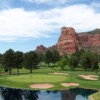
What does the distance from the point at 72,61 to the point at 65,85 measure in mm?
44642

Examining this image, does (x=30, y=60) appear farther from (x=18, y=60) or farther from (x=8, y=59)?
(x=8, y=59)

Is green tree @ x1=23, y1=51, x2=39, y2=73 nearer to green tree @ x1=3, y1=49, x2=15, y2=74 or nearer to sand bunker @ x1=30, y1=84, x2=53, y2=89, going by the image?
green tree @ x1=3, y1=49, x2=15, y2=74

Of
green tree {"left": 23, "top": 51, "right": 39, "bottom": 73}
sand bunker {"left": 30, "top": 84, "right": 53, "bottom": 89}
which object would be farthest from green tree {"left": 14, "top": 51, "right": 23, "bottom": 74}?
sand bunker {"left": 30, "top": 84, "right": 53, "bottom": 89}

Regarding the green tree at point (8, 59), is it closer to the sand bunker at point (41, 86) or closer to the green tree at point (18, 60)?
the green tree at point (18, 60)

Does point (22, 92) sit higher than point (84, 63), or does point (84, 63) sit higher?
point (84, 63)

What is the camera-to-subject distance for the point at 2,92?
7119 cm

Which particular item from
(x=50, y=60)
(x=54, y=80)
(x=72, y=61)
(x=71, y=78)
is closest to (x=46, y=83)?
(x=54, y=80)

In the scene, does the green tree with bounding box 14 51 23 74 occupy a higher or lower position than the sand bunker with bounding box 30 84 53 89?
higher

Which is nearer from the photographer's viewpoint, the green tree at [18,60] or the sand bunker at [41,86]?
the sand bunker at [41,86]

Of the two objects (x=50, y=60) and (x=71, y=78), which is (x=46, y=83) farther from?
(x=50, y=60)

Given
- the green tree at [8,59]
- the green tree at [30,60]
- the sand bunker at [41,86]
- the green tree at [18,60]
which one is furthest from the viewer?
Result: the green tree at [18,60]

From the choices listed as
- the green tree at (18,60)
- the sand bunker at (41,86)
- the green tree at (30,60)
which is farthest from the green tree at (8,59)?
the sand bunker at (41,86)

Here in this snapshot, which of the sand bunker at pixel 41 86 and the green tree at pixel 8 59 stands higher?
the green tree at pixel 8 59

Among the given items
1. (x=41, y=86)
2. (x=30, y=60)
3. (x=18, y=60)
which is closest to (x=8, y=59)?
(x=18, y=60)
